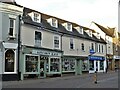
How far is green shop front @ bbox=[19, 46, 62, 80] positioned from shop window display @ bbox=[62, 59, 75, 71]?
67.8 inches

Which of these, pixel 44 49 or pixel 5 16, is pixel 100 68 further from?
Answer: pixel 5 16

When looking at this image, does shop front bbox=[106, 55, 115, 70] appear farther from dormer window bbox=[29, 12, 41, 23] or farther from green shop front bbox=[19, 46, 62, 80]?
dormer window bbox=[29, 12, 41, 23]

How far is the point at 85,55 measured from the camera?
Answer: 40969 millimetres

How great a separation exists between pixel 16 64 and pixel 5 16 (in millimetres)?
A: 4781

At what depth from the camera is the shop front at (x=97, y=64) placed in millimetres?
42969

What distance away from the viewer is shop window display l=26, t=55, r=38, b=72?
91.4 ft

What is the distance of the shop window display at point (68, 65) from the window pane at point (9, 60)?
407 inches

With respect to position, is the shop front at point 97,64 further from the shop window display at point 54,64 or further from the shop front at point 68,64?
the shop window display at point 54,64

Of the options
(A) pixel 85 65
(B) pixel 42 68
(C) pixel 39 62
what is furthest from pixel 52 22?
(A) pixel 85 65

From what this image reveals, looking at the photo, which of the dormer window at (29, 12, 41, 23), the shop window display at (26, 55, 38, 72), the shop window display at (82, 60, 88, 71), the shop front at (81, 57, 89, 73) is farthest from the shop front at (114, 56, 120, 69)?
the shop window display at (26, 55, 38, 72)

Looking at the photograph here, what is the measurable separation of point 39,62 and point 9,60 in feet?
15.5

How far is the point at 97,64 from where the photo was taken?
45.8 metres

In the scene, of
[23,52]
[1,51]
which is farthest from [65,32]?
[1,51]

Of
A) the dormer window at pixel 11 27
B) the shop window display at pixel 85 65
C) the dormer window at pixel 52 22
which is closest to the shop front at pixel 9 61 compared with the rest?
the dormer window at pixel 11 27
